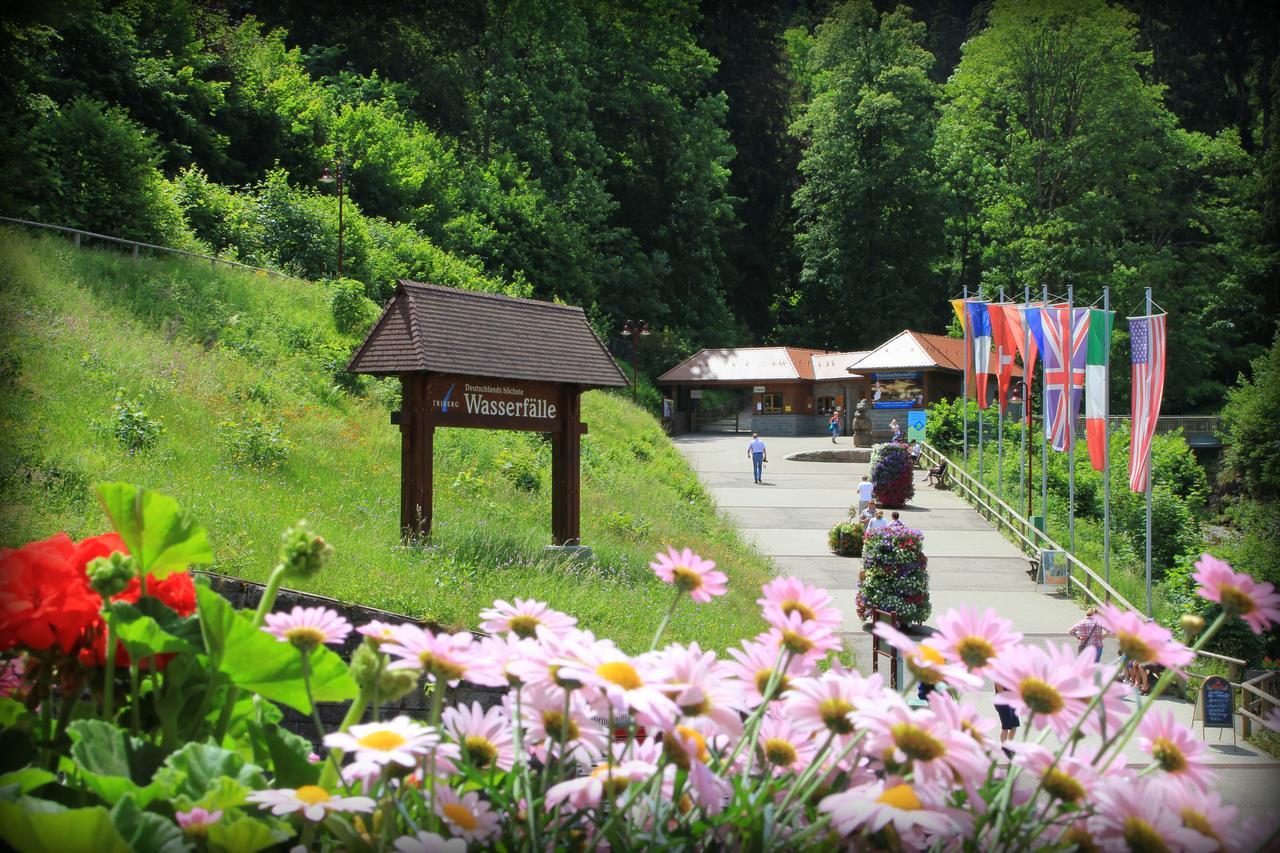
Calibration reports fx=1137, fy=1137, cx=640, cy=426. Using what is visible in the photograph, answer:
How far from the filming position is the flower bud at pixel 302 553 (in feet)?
3.71

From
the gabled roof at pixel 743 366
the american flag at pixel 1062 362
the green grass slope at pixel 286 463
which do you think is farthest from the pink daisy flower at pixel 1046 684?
the gabled roof at pixel 743 366

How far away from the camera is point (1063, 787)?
42.8 inches

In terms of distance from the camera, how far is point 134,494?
4.09 ft

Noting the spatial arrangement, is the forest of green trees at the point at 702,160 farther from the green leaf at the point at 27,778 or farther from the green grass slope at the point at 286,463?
the green leaf at the point at 27,778

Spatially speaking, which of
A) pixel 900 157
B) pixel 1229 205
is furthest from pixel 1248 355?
pixel 900 157

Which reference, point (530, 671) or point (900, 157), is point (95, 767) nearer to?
point (530, 671)

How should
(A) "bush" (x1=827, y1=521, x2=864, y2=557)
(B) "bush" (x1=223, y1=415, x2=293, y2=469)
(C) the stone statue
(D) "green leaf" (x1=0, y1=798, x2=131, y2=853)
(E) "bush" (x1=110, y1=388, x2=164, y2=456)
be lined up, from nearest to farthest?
(D) "green leaf" (x1=0, y1=798, x2=131, y2=853)
(E) "bush" (x1=110, y1=388, x2=164, y2=456)
(B) "bush" (x1=223, y1=415, x2=293, y2=469)
(A) "bush" (x1=827, y1=521, x2=864, y2=557)
(C) the stone statue

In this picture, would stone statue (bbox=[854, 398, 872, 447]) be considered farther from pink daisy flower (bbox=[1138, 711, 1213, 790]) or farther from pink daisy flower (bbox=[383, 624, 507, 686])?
pink daisy flower (bbox=[383, 624, 507, 686])

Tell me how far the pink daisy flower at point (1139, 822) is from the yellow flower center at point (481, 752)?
63 centimetres

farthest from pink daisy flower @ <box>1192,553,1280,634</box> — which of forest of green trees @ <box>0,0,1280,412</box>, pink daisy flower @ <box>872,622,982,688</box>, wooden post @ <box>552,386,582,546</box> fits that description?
forest of green trees @ <box>0,0,1280,412</box>

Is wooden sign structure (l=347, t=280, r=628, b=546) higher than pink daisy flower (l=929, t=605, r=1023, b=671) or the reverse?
higher

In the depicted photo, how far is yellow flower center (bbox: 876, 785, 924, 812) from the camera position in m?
1.03

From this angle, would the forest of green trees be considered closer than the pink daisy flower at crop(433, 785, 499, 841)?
No

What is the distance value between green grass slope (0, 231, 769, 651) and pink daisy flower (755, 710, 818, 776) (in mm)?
5776
